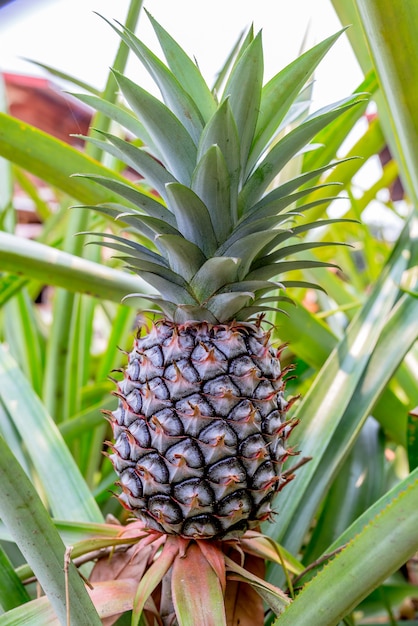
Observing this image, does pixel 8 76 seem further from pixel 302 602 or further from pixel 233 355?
pixel 302 602

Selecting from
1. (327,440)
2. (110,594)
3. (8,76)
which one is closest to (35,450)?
(110,594)

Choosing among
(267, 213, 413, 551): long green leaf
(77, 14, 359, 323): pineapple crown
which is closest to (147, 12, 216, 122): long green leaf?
(77, 14, 359, 323): pineapple crown

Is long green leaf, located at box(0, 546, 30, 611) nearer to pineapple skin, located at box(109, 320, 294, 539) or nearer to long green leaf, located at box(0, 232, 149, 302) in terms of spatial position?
pineapple skin, located at box(109, 320, 294, 539)

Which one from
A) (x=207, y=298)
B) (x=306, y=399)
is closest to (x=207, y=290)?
(x=207, y=298)

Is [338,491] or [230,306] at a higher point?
[230,306]

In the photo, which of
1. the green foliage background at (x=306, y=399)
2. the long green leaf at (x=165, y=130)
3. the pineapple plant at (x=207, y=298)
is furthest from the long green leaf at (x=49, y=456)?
the long green leaf at (x=165, y=130)

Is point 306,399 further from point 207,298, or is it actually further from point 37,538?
point 37,538

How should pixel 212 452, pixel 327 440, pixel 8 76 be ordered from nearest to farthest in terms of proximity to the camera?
pixel 212 452 < pixel 327 440 < pixel 8 76
